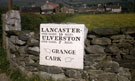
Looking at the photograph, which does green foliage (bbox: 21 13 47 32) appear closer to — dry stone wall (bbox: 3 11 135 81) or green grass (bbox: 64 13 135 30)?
dry stone wall (bbox: 3 11 135 81)

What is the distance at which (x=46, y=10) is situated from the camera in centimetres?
426

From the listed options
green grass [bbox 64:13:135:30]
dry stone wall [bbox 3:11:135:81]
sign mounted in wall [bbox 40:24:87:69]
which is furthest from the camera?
sign mounted in wall [bbox 40:24:87:69]

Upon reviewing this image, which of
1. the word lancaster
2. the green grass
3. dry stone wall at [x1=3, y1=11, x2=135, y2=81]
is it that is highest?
the green grass

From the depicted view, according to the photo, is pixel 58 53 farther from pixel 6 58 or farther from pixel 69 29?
pixel 6 58

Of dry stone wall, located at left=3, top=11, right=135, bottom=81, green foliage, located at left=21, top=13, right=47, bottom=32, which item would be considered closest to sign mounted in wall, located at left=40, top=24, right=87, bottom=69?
dry stone wall, located at left=3, top=11, right=135, bottom=81

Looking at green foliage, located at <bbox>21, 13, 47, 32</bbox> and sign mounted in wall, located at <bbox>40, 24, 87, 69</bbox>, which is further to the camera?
green foliage, located at <bbox>21, 13, 47, 32</bbox>

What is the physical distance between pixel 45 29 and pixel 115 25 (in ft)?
6.02

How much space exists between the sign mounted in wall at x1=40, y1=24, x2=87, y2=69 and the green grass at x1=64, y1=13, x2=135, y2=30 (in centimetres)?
40

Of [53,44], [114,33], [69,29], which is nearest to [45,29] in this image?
[53,44]

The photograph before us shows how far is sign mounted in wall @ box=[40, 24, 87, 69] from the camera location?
332 centimetres

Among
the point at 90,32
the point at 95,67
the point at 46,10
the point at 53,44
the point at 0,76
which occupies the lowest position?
the point at 0,76

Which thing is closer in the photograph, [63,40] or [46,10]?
[63,40]

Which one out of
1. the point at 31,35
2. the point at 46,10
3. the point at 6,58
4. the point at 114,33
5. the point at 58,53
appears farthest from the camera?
the point at 6,58

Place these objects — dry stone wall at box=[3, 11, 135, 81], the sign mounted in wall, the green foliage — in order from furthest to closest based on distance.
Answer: the green foliage
the sign mounted in wall
dry stone wall at box=[3, 11, 135, 81]
